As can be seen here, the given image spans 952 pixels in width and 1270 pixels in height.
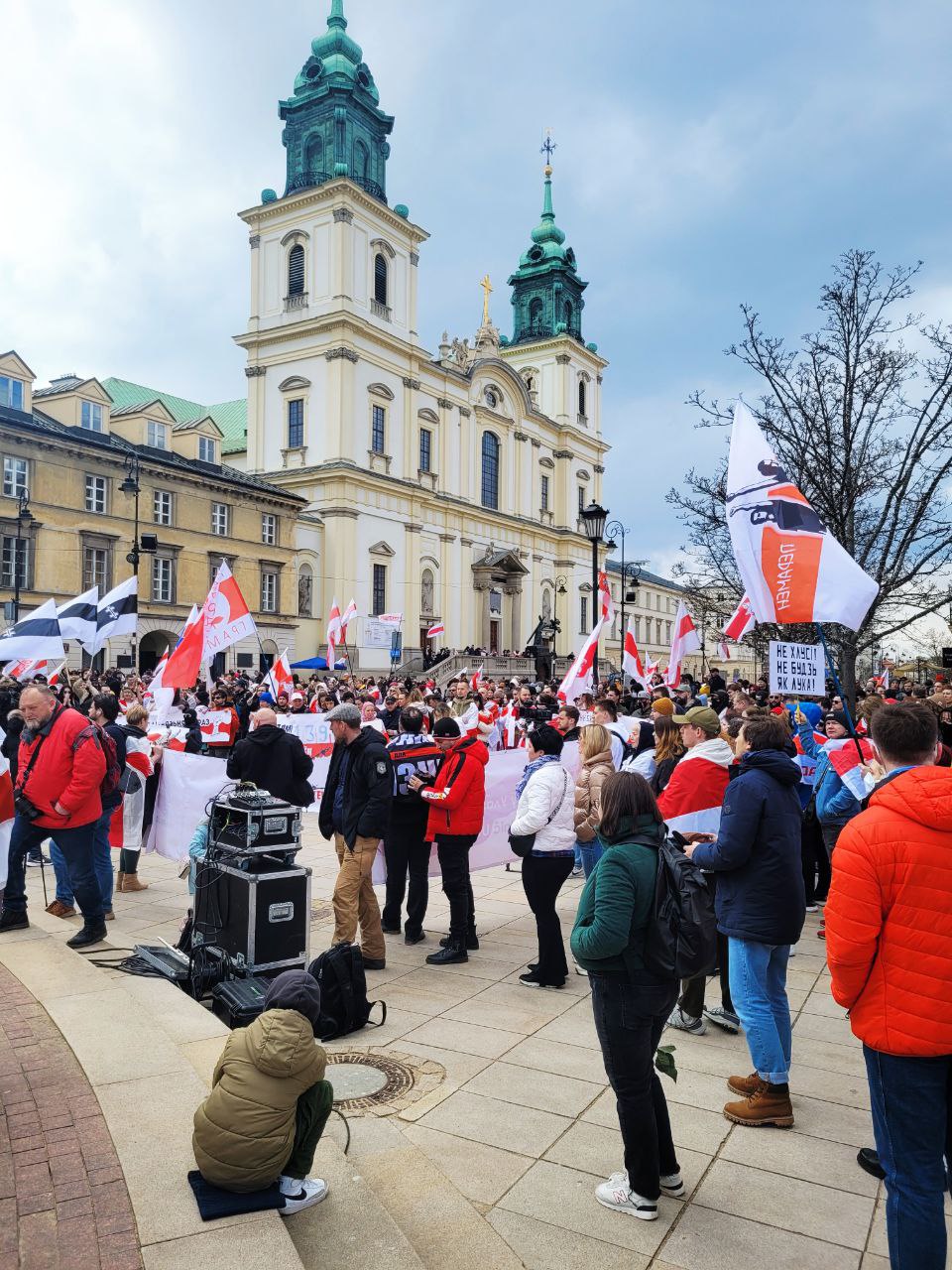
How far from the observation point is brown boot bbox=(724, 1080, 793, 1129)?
181 inches

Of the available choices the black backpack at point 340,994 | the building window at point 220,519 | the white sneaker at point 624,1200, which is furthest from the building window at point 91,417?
the white sneaker at point 624,1200

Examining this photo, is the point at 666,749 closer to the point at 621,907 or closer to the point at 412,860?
the point at 412,860

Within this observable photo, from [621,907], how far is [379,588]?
48972 millimetres

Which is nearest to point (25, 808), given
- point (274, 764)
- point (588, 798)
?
point (274, 764)

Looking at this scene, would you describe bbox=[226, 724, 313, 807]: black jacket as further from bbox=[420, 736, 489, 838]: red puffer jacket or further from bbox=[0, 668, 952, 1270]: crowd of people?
bbox=[420, 736, 489, 838]: red puffer jacket

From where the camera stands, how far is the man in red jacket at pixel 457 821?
24.3ft

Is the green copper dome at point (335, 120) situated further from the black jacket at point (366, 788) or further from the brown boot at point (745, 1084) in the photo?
the brown boot at point (745, 1084)

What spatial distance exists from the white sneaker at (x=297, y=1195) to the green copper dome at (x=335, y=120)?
55649 millimetres

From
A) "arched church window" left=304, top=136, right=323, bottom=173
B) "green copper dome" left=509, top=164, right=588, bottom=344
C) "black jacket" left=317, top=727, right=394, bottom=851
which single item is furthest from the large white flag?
"green copper dome" left=509, top=164, right=588, bottom=344

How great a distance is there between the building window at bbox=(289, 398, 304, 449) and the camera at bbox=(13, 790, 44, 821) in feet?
150

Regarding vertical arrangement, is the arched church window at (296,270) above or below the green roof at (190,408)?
above

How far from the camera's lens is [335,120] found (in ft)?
171

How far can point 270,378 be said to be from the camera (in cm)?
5194

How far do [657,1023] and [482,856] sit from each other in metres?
6.10
